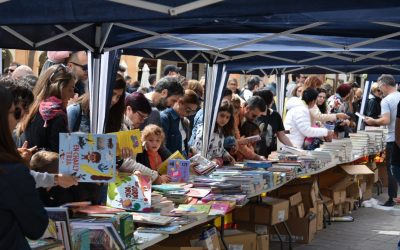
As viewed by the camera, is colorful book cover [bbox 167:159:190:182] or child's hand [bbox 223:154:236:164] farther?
child's hand [bbox 223:154:236:164]

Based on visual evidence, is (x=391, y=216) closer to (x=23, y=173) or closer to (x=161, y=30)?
(x=161, y=30)

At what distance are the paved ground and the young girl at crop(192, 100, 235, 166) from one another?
1.07 meters

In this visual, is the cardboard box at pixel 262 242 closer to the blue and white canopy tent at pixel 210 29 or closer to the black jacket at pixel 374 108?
the blue and white canopy tent at pixel 210 29

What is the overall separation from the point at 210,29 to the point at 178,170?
46.2 inches

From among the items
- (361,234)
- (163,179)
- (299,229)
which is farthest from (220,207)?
(361,234)

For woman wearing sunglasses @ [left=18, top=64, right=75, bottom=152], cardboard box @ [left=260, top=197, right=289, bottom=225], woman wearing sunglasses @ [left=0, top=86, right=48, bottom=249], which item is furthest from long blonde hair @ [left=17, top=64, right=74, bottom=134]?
cardboard box @ [left=260, top=197, right=289, bottom=225]

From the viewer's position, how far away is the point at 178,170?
20.4ft

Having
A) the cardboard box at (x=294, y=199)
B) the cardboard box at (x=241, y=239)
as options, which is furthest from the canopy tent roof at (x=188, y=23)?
the cardboard box at (x=241, y=239)

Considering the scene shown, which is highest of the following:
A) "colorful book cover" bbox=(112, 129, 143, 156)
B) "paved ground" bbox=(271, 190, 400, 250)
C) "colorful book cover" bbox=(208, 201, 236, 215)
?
"colorful book cover" bbox=(112, 129, 143, 156)

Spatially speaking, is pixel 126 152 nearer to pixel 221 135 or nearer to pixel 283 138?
pixel 221 135

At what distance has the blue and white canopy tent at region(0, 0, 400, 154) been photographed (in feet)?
13.4

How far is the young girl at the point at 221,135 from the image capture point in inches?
311

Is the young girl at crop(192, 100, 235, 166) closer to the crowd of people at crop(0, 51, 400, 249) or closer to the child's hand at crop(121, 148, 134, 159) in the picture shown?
the crowd of people at crop(0, 51, 400, 249)

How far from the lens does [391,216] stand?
32.5 feet
